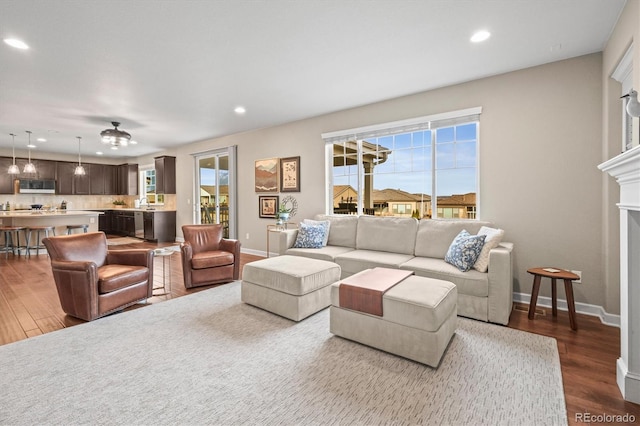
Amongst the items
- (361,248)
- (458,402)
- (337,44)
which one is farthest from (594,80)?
(458,402)

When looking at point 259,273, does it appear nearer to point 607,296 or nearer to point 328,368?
point 328,368

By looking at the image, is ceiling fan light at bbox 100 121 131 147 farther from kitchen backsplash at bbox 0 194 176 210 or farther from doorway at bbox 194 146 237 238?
kitchen backsplash at bbox 0 194 176 210

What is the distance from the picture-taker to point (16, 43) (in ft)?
9.24

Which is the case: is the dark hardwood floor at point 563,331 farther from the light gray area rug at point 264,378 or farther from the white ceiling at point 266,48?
the white ceiling at point 266,48

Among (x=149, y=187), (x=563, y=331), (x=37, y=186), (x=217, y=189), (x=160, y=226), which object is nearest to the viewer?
(x=563, y=331)

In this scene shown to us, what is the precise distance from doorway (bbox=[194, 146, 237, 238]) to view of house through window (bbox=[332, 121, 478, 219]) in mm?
2799

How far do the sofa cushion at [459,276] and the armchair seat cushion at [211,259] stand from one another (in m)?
2.37

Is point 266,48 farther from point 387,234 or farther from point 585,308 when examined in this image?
point 585,308

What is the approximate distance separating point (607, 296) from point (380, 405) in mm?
2711

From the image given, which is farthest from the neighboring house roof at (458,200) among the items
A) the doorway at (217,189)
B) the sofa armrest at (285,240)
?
the doorway at (217,189)

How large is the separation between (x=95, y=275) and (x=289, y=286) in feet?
6.14

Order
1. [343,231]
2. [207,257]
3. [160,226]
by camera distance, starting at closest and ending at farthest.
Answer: [207,257], [343,231], [160,226]

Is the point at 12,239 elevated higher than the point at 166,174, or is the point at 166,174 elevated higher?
the point at 166,174

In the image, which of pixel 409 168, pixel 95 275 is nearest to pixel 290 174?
pixel 409 168
